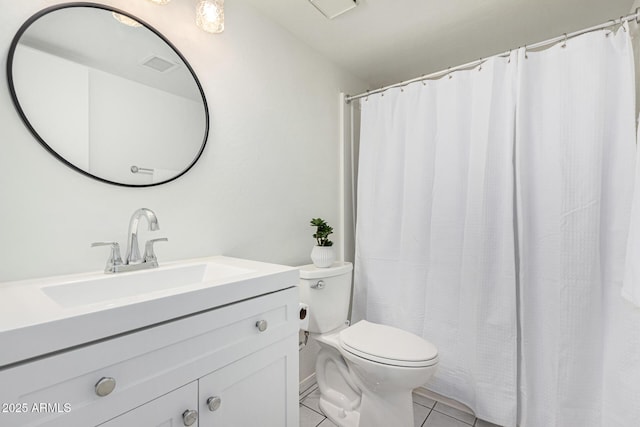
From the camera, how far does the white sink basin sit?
83 centimetres

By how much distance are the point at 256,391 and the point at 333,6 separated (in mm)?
1726

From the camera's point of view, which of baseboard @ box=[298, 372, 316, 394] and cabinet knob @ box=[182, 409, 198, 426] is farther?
baseboard @ box=[298, 372, 316, 394]

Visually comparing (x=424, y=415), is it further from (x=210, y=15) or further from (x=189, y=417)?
(x=210, y=15)

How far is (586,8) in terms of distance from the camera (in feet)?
4.83

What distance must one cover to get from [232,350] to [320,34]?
1743 mm

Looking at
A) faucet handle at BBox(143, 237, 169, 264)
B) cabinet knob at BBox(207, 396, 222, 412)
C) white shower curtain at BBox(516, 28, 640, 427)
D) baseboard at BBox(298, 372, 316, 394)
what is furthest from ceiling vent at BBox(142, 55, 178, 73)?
baseboard at BBox(298, 372, 316, 394)

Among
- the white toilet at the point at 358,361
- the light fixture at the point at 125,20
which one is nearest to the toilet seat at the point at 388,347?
the white toilet at the point at 358,361

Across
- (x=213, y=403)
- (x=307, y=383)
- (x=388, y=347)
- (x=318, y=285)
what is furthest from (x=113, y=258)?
(x=307, y=383)

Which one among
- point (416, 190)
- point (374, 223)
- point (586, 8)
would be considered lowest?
point (374, 223)

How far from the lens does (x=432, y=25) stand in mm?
1634

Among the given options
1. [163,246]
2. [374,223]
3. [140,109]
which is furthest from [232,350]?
[374,223]

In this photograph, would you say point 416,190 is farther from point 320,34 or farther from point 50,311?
point 50,311

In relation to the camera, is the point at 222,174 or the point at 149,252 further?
the point at 222,174

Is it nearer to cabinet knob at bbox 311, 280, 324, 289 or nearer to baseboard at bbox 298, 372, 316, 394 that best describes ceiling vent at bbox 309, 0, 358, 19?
cabinet knob at bbox 311, 280, 324, 289
